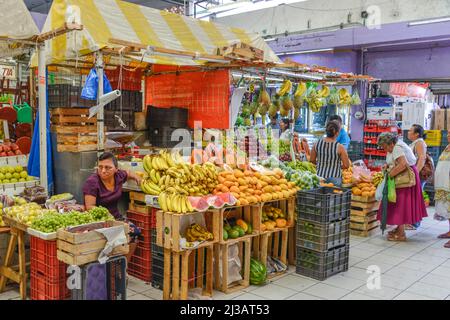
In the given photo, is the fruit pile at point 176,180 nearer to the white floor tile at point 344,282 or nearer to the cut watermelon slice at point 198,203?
the cut watermelon slice at point 198,203

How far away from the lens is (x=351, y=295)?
4.73 meters

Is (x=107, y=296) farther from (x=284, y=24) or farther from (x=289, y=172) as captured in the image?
(x=284, y=24)

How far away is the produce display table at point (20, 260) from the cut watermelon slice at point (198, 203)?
5.32ft

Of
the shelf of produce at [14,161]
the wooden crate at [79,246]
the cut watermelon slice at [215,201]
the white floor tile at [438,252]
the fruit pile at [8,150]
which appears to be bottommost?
the white floor tile at [438,252]

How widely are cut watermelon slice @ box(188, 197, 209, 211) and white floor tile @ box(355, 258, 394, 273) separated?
2.51 m

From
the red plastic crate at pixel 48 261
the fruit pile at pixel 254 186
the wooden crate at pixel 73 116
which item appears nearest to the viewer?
the red plastic crate at pixel 48 261

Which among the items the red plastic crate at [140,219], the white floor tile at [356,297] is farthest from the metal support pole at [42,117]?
the white floor tile at [356,297]

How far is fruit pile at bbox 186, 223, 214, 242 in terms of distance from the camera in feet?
14.8

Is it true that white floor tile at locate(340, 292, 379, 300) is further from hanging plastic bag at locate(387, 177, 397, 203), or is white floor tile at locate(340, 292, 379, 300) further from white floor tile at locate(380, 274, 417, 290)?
hanging plastic bag at locate(387, 177, 397, 203)

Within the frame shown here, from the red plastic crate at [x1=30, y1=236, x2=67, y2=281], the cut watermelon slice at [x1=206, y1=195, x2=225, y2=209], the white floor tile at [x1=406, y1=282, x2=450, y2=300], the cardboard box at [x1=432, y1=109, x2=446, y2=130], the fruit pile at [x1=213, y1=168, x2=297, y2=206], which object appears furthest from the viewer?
the cardboard box at [x1=432, y1=109, x2=446, y2=130]

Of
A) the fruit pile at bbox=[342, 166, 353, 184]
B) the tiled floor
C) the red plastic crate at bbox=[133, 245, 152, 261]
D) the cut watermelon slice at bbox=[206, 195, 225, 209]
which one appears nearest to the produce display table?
the tiled floor

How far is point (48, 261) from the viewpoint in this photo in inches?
154

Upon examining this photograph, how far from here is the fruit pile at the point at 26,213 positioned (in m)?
4.19

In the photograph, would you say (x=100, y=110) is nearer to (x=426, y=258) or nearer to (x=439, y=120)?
(x=426, y=258)
